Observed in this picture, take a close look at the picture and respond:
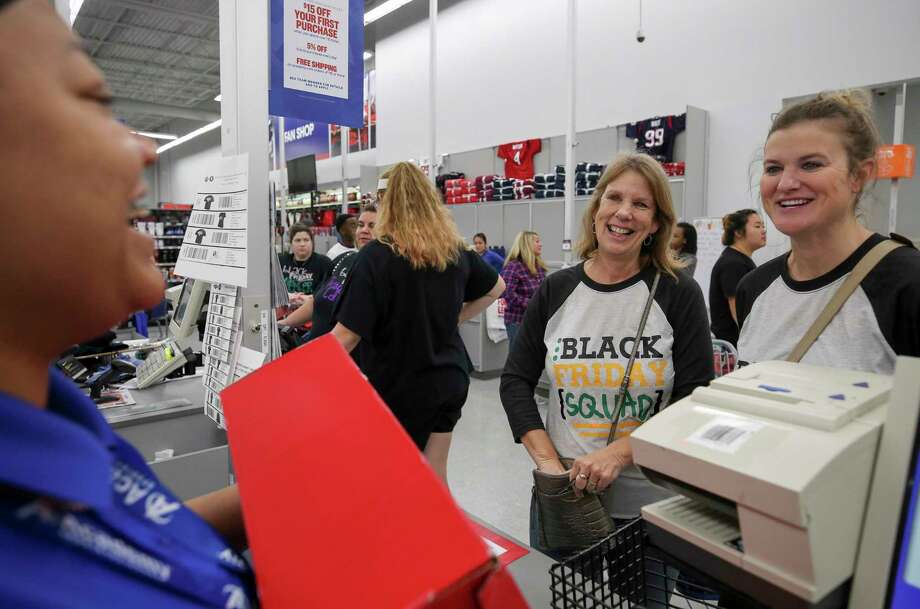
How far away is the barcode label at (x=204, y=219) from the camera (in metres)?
1.51

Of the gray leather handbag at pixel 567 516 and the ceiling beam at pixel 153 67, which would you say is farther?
the ceiling beam at pixel 153 67

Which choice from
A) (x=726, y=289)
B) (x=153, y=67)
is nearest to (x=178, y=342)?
(x=726, y=289)

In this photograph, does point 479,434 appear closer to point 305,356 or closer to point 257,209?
point 257,209

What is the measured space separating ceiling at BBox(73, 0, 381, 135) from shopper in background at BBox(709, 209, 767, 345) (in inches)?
281

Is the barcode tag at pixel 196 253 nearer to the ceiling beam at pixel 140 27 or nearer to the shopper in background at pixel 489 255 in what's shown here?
the shopper in background at pixel 489 255

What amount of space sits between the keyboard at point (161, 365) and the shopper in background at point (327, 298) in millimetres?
554

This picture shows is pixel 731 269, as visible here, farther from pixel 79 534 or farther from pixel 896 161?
pixel 79 534

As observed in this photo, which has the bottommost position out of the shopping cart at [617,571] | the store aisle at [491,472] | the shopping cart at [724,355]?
the store aisle at [491,472]

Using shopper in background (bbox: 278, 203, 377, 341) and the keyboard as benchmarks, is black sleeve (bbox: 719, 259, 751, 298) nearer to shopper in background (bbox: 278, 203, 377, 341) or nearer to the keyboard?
shopper in background (bbox: 278, 203, 377, 341)

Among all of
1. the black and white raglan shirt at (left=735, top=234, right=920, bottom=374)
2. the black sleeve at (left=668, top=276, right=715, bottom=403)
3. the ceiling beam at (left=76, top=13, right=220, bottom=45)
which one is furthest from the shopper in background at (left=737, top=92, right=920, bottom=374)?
the ceiling beam at (left=76, top=13, right=220, bottom=45)

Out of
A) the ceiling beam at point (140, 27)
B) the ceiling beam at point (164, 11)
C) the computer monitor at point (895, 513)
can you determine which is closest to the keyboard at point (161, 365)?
the computer monitor at point (895, 513)

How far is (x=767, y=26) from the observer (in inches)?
213

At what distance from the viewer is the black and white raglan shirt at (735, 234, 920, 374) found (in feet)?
3.25

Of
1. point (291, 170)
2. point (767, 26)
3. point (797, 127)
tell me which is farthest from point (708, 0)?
point (797, 127)
